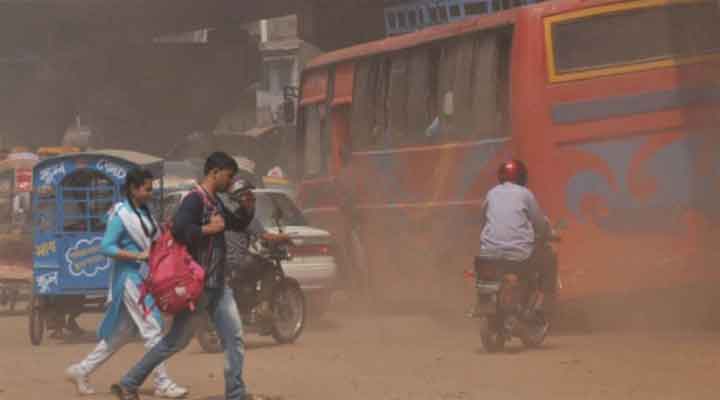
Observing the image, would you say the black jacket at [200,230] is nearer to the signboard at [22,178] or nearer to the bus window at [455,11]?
the signboard at [22,178]

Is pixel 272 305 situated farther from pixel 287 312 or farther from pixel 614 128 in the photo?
pixel 614 128

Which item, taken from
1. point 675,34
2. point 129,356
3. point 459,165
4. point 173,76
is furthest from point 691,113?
point 173,76

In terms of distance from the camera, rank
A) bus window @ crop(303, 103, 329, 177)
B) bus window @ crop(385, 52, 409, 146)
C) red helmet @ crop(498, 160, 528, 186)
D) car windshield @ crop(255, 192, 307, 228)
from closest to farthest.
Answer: red helmet @ crop(498, 160, 528, 186)
car windshield @ crop(255, 192, 307, 228)
bus window @ crop(385, 52, 409, 146)
bus window @ crop(303, 103, 329, 177)

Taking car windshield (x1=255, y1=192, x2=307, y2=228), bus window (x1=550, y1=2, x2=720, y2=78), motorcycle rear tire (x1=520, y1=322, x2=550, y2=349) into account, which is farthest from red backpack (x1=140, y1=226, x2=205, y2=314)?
car windshield (x1=255, y1=192, x2=307, y2=228)

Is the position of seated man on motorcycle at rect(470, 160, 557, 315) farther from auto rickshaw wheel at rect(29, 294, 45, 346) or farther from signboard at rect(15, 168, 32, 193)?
signboard at rect(15, 168, 32, 193)

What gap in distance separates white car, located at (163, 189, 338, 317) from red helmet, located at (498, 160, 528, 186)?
11.1ft

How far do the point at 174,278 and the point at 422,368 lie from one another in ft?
11.2

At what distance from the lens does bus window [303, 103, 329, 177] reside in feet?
68.1

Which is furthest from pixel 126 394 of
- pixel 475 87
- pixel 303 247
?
pixel 475 87

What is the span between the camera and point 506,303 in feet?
42.5

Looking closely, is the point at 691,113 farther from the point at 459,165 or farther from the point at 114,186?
the point at 114,186

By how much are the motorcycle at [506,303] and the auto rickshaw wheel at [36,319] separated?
4629 mm

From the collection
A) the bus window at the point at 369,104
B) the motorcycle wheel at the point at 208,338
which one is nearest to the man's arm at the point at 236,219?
the motorcycle wheel at the point at 208,338

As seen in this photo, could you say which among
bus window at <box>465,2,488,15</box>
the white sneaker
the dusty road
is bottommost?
the dusty road
